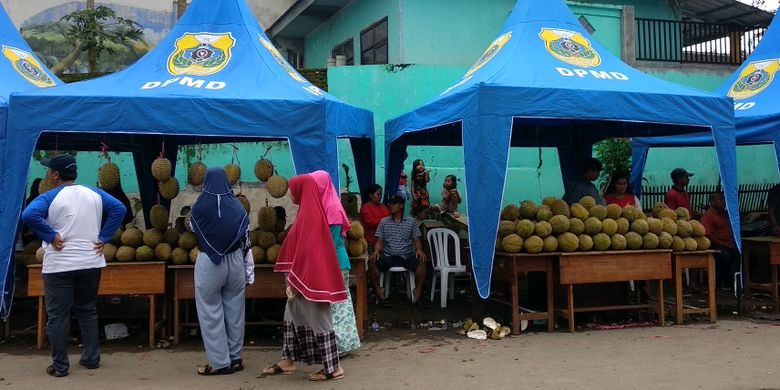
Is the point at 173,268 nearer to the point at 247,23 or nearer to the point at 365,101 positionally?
the point at 247,23

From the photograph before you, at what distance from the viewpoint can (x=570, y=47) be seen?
24.5ft

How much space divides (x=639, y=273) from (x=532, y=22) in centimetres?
315

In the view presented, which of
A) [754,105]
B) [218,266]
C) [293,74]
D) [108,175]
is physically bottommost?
[218,266]

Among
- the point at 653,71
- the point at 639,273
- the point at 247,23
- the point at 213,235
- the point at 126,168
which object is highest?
the point at 653,71

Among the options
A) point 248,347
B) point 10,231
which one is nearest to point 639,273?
point 248,347

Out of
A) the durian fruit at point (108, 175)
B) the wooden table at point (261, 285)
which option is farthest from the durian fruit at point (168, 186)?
the wooden table at point (261, 285)

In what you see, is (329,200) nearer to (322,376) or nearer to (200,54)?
(322,376)

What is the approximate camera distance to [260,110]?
597 cm

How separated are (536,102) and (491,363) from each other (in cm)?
262

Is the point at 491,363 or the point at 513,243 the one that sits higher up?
the point at 513,243

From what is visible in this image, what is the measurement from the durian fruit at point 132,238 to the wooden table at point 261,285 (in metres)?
0.40

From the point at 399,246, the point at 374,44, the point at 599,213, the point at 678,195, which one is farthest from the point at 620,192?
the point at 374,44

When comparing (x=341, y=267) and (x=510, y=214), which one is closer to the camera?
(x=341, y=267)

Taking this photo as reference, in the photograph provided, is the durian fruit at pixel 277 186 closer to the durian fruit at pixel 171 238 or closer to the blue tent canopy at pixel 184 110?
the blue tent canopy at pixel 184 110
